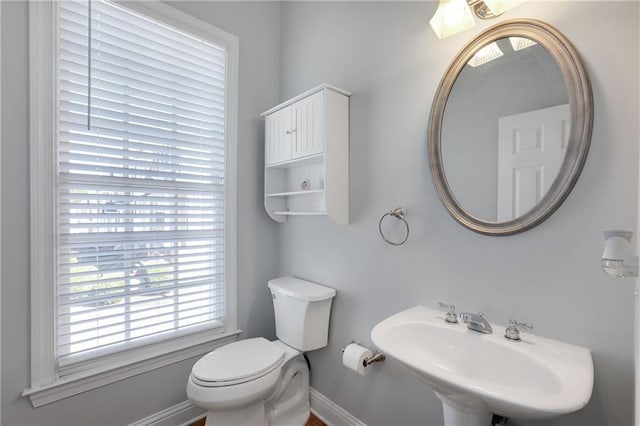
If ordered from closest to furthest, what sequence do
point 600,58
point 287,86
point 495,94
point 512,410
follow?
point 512,410 → point 600,58 → point 495,94 → point 287,86

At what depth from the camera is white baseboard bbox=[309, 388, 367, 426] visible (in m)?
1.58

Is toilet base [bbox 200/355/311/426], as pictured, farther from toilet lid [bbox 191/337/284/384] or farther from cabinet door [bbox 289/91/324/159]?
cabinet door [bbox 289/91/324/159]

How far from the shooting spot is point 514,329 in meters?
0.94

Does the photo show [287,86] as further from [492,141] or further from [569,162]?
[569,162]

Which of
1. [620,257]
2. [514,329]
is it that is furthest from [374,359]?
[620,257]

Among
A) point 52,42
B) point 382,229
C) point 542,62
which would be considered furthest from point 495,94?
point 52,42

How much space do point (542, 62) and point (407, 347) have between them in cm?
108

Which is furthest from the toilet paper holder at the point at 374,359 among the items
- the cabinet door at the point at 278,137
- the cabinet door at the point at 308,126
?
the cabinet door at the point at 278,137

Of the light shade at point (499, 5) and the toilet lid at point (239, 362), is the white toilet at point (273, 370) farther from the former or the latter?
the light shade at point (499, 5)

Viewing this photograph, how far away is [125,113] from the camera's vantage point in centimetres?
152

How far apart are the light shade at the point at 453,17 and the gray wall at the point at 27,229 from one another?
129 centimetres

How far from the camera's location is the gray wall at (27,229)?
48.6 inches

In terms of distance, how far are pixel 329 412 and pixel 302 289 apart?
2.46 feet

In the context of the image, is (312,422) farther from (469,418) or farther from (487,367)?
(487,367)
